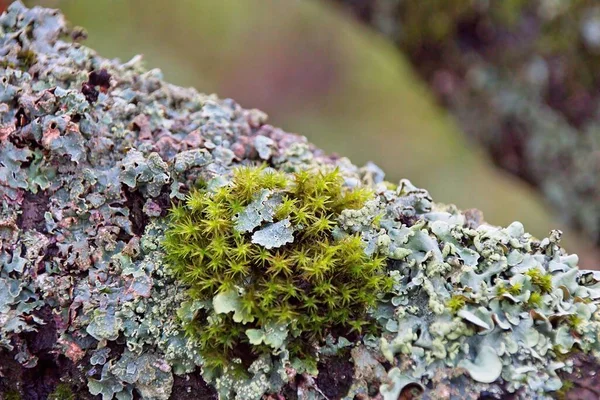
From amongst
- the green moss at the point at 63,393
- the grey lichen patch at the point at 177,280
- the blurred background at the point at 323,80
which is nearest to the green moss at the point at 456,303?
the grey lichen patch at the point at 177,280

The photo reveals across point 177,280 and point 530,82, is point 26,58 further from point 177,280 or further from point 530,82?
point 530,82

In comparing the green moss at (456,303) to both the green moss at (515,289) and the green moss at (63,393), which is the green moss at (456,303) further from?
the green moss at (63,393)

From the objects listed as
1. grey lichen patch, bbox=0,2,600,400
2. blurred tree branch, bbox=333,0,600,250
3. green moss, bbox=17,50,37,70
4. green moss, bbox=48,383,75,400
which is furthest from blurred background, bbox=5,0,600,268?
green moss, bbox=48,383,75,400

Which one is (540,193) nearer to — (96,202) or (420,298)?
(420,298)

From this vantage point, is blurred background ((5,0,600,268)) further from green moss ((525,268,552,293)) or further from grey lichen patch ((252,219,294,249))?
grey lichen patch ((252,219,294,249))

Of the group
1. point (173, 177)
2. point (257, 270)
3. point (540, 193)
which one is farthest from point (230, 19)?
point (257, 270)

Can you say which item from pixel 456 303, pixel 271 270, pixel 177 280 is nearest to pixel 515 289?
pixel 456 303
